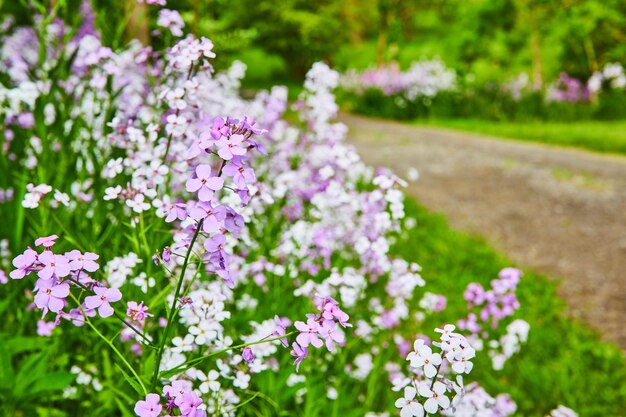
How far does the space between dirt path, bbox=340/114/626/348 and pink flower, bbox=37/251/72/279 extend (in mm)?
3508

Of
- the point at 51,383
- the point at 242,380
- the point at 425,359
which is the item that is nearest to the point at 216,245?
the point at 425,359

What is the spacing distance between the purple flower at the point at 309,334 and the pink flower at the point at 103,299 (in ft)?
1.31

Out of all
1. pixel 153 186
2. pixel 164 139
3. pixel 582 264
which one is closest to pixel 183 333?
pixel 153 186

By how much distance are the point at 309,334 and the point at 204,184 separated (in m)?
0.40

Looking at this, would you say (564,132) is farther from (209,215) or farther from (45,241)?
(45,241)

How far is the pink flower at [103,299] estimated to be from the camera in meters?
1.23

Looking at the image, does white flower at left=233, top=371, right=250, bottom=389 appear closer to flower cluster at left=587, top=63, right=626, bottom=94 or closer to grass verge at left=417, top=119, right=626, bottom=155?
grass verge at left=417, top=119, right=626, bottom=155

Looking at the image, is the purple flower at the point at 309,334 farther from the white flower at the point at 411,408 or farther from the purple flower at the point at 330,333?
the white flower at the point at 411,408

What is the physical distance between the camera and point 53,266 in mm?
1202

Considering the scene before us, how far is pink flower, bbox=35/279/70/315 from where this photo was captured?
3.91 ft

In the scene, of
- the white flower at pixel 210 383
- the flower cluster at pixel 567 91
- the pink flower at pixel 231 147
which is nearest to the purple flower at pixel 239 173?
the pink flower at pixel 231 147

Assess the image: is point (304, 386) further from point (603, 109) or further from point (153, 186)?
point (603, 109)

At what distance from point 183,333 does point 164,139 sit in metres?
0.76

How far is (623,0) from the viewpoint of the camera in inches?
539
